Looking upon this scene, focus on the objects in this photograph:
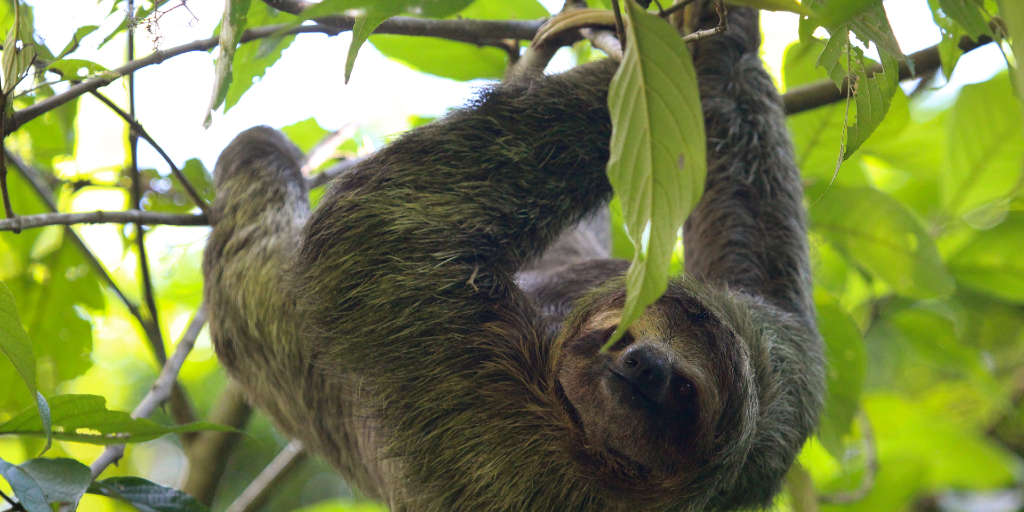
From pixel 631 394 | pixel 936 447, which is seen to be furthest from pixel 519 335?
pixel 936 447

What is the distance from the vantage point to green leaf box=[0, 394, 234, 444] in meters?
2.92

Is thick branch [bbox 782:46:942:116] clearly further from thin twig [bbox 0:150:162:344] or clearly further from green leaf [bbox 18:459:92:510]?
thin twig [bbox 0:150:162:344]

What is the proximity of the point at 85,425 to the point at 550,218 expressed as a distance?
91.2 inches

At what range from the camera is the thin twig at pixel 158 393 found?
3.68 metres

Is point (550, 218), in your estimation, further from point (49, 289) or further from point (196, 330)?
point (49, 289)

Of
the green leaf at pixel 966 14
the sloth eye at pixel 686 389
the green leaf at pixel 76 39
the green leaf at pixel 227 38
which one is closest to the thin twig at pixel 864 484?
the sloth eye at pixel 686 389

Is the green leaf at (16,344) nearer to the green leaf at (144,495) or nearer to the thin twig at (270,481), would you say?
the green leaf at (144,495)

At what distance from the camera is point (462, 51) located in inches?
204

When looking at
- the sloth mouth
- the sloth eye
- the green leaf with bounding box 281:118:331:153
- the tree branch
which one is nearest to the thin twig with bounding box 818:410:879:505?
the sloth eye

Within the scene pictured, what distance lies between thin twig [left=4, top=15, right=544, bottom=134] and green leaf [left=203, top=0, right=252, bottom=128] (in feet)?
0.55

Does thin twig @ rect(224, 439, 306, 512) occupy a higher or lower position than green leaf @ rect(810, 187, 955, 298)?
lower

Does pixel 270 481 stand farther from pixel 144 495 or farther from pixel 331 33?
pixel 331 33

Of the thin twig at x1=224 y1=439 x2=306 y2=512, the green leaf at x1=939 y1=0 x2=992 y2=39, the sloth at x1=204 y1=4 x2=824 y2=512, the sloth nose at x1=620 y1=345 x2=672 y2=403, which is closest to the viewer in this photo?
the green leaf at x1=939 y1=0 x2=992 y2=39

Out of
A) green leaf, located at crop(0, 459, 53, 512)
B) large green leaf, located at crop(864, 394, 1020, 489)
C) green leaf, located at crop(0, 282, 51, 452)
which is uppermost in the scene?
green leaf, located at crop(0, 282, 51, 452)
